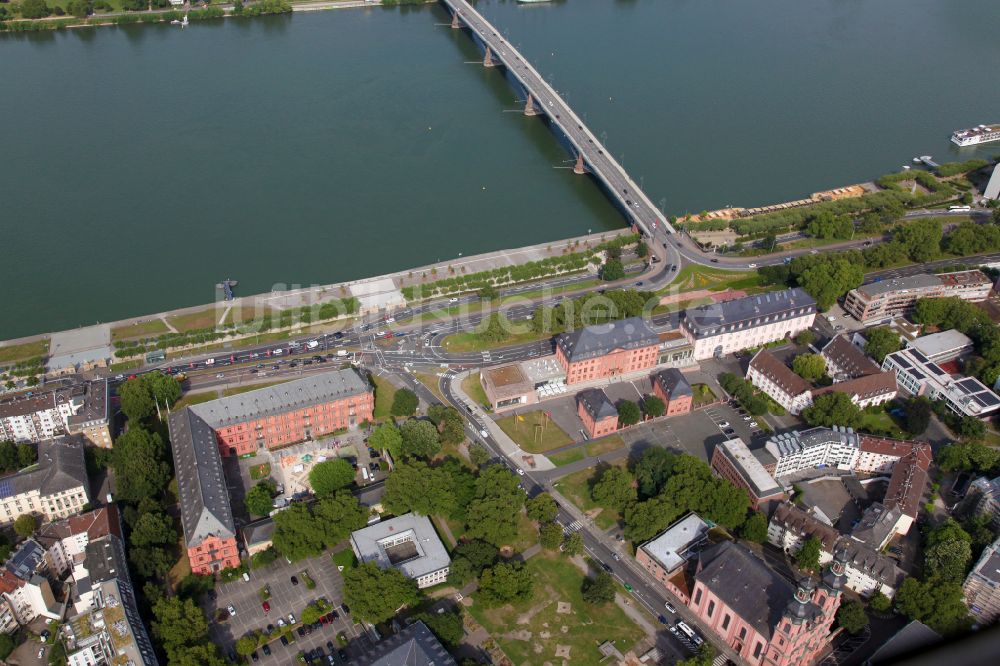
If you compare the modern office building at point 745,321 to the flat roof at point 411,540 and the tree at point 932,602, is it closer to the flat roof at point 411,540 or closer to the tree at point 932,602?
the tree at point 932,602

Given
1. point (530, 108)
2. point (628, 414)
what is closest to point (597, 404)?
point (628, 414)

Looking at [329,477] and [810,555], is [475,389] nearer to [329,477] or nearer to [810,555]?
[329,477]

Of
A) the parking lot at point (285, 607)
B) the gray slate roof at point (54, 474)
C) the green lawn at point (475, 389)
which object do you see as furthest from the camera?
the green lawn at point (475, 389)

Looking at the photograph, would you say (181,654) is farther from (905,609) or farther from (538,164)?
(538,164)

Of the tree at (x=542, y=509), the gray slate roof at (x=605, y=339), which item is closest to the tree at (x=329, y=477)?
the tree at (x=542, y=509)

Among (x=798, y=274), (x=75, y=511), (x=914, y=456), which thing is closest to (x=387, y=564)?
(x=75, y=511)

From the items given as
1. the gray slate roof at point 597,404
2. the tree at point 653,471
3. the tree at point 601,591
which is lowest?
the tree at point 601,591

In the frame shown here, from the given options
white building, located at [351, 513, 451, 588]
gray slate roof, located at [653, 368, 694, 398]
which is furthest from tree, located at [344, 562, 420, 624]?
gray slate roof, located at [653, 368, 694, 398]
